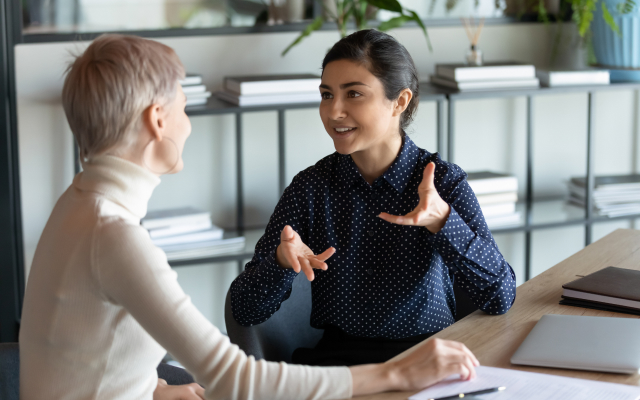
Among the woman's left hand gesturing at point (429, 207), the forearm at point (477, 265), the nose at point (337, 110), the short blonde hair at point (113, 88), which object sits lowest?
the forearm at point (477, 265)

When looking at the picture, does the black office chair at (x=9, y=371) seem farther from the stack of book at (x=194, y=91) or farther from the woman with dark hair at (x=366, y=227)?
the stack of book at (x=194, y=91)

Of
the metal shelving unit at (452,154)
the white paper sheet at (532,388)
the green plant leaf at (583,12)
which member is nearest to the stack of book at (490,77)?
the metal shelving unit at (452,154)

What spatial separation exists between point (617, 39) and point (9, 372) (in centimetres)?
256

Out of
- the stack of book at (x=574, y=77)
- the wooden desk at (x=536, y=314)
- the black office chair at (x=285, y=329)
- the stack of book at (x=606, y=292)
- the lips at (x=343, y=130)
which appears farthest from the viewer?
the stack of book at (x=574, y=77)

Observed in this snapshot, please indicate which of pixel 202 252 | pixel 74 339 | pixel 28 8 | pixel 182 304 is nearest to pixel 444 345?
pixel 182 304

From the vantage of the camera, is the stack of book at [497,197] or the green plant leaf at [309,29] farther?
the stack of book at [497,197]

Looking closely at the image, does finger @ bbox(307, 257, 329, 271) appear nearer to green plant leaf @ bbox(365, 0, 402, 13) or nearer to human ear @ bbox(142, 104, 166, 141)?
human ear @ bbox(142, 104, 166, 141)

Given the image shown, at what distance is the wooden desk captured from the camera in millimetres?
1204

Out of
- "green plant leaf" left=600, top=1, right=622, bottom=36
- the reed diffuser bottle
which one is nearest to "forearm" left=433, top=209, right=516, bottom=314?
the reed diffuser bottle

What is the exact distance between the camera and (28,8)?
2.59 metres

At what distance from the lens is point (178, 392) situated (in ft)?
4.34

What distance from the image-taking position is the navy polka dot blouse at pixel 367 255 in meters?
1.54

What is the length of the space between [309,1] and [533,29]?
1.02 m

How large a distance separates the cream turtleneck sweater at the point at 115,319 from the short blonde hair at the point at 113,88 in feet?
0.13
